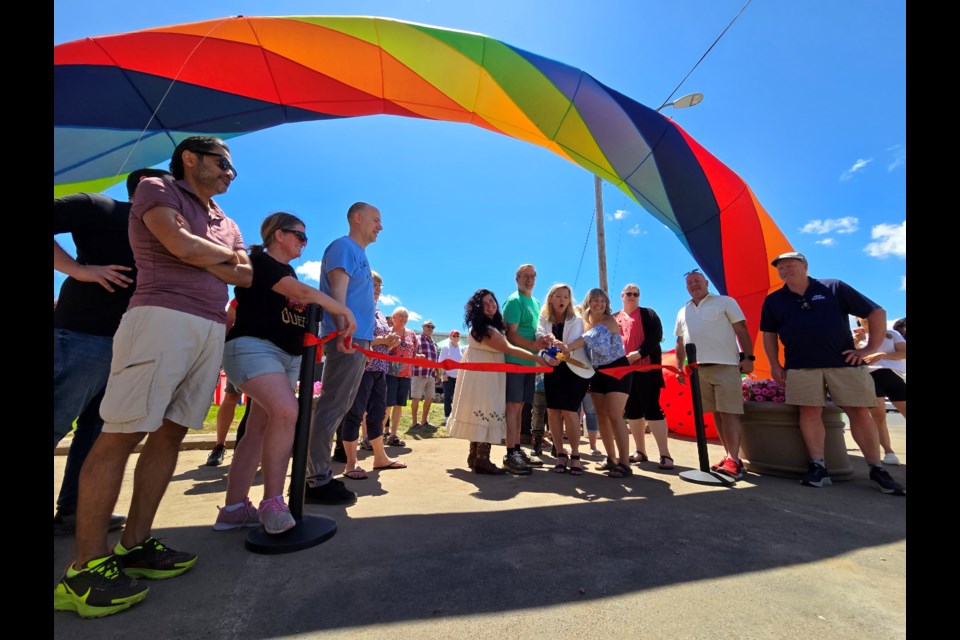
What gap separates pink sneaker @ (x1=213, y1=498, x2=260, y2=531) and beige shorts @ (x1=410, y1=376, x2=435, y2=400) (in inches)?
220

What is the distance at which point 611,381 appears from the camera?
13.0 ft

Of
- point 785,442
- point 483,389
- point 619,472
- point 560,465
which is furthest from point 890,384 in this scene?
point 483,389

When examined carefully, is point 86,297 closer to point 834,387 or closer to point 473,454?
point 473,454

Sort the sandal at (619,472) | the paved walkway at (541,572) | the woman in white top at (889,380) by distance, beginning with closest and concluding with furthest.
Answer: the paved walkway at (541,572), the sandal at (619,472), the woman in white top at (889,380)

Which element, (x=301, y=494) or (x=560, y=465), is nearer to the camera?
(x=301, y=494)

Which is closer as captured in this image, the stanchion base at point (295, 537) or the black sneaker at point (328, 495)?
the stanchion base at point (295, 537)

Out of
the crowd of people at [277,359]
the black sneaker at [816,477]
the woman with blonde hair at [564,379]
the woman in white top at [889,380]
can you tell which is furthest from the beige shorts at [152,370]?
the woman in white top at [889,380]

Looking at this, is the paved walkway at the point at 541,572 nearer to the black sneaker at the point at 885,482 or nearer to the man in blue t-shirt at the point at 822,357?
the black sneaker at the point at 885,482

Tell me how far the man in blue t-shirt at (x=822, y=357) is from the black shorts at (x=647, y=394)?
3.90 ft

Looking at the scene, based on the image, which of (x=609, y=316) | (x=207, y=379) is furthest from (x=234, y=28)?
(x=609, y=316)

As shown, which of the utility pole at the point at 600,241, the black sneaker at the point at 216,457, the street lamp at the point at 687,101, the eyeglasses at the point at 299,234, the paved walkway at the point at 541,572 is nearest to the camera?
the paved walkway at the point at 541,572

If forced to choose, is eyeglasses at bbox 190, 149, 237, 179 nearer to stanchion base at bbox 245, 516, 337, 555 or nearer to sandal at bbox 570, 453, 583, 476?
stanchion base at bbox 245, 516, 337, 555

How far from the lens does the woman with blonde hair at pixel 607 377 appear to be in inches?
150

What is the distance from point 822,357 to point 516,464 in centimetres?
302
